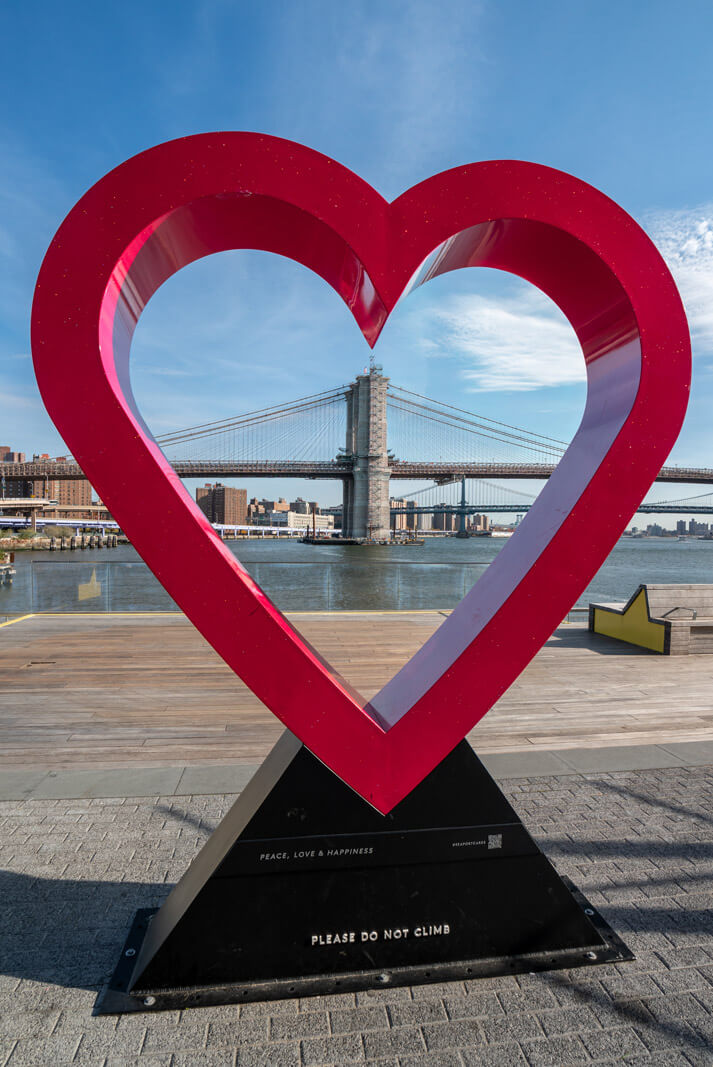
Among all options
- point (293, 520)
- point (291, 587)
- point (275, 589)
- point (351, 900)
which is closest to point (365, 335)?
point (351, 900)

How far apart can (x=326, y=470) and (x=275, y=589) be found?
29.8 meters

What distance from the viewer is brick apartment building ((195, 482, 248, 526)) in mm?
83438

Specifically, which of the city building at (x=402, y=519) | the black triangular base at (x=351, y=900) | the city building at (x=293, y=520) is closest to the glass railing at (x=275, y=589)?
the black triangular base at (x=351, y=900)

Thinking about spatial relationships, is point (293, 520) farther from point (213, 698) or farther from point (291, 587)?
point (213, 698)

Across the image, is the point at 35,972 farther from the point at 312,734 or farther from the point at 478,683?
the point at 478,683

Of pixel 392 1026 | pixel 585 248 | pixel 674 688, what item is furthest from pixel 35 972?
pixel 674 688

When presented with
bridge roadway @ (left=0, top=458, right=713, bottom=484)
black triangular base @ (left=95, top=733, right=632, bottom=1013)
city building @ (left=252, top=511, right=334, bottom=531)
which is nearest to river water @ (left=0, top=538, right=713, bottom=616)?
black triangular base @ (left=95, top=733, right=632, bottom=1013)

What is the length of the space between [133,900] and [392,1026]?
3.65 ft

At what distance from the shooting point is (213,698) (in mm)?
5223

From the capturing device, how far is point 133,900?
8.28 feet

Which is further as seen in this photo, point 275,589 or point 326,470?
point 326,470

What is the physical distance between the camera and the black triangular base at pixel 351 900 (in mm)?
2150

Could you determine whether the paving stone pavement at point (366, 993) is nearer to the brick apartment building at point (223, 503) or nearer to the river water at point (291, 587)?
the river water at point (291, 587)

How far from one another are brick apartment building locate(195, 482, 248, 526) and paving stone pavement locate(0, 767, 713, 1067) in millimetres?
79474
